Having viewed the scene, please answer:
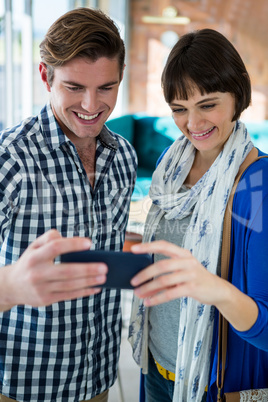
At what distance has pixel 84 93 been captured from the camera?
4.00ft

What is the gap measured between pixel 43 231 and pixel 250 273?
51 cm

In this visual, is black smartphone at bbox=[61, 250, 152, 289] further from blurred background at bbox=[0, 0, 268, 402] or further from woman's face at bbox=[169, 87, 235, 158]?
blurred background at bbox=[0, 0, 268, 402]

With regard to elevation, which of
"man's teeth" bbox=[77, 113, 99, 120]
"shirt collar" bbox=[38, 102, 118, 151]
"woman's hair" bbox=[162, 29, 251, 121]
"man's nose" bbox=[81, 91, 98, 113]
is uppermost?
"woman's hair" bbox=[162, 29, 251, 121]

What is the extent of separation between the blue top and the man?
0.36m

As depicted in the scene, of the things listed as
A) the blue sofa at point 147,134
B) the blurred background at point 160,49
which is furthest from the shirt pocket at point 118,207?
the blue sofa at point 147,134

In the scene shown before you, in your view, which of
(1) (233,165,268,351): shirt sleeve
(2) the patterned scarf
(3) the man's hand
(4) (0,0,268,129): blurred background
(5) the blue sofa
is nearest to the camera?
(3) the man's hand

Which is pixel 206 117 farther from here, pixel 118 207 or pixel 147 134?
pixel 147 134

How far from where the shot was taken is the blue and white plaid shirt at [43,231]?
45.6 inches

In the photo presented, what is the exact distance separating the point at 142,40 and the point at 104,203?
16.2ft

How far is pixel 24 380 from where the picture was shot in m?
1.22

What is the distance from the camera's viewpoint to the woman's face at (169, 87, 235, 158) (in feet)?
4.03

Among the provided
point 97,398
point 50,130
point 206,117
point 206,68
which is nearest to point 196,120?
point 206,117

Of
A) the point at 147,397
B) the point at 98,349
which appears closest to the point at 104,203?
the point at 98,349

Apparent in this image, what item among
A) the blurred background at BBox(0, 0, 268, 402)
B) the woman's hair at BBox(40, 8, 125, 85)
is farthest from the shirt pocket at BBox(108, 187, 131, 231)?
the blurred background at BBox(0, 0, 268, 402)
